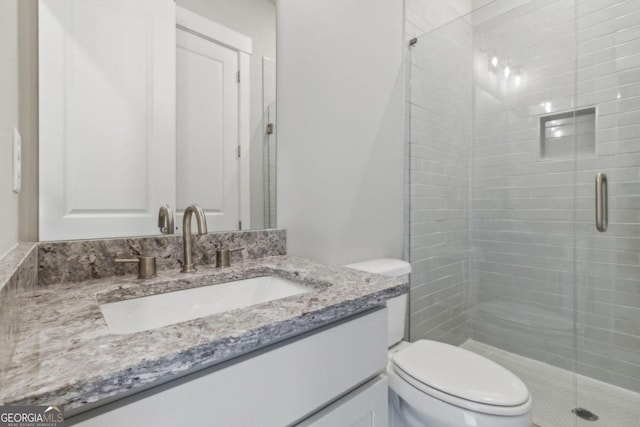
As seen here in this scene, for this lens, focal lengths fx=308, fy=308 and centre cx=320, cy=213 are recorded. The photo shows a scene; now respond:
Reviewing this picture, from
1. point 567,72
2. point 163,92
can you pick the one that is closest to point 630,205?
point 567,72

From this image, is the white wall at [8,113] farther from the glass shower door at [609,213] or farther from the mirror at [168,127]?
the glass shower door at [609,213]

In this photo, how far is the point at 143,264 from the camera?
83cm

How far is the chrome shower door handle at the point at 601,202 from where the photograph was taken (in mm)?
1597

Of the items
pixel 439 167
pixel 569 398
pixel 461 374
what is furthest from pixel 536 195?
pixel 461 374

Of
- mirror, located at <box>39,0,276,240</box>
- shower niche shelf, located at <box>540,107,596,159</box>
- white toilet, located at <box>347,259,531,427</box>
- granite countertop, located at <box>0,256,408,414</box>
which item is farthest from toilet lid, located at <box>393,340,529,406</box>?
shower niche shelf, located at <box>540,107,596,159</box>

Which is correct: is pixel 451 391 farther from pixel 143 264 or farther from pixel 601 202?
pixel 601 202

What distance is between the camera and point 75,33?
0.83 meters

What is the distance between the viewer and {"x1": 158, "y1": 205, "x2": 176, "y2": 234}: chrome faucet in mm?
924

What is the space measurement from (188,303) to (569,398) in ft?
6.32

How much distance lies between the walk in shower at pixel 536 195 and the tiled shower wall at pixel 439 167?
0.01 meters

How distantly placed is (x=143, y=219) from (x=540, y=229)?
2128 millimetres

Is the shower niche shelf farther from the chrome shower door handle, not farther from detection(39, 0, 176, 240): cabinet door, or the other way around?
detection(39, 0, 176, 240): cabinet door

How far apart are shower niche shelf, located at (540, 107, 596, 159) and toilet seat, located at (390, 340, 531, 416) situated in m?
1.43

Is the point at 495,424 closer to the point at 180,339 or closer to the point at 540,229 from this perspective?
the point at 180,339
